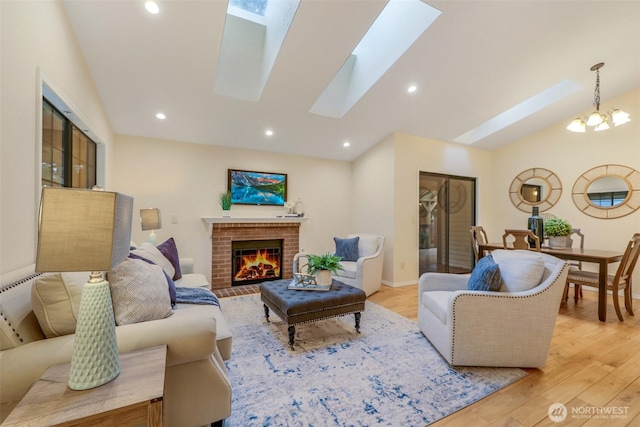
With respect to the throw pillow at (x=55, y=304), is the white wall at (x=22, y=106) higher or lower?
higher

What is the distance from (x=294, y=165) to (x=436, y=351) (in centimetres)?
372

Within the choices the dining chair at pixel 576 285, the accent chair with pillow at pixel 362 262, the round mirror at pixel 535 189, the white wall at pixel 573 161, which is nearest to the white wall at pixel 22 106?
the accent chair with pillow at pixel 362 262

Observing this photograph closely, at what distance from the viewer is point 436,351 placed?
233cm

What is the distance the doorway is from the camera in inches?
191

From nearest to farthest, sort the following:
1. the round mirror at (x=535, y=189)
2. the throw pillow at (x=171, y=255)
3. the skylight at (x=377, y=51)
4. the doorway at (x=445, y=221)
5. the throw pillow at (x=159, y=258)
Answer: the throw pillow at (x=159, y=258) → the skylight at (x=377, y=51) → the throw pillow at (x=171, y=255) → the round mirror at (x=535, y=189) → the doorway at (x=445, y=221)

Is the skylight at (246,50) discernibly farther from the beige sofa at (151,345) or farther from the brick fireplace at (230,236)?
the beige sofa at (151,345)

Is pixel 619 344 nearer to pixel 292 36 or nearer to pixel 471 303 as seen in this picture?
pixel 471 303

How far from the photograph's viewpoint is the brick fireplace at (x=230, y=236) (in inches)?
168

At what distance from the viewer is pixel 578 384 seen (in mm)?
1876

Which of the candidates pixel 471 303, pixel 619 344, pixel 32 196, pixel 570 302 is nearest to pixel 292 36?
pixel 32 196

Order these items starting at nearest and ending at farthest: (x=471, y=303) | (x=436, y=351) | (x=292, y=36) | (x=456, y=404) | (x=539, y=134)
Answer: (x=456, y=404), (x=471, y=303), (x=436, y=351), (x=292, y=36), (x=539, y=134)

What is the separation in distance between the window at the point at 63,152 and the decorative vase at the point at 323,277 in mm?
2375

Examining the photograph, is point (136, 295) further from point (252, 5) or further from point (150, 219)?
point (252, 5)

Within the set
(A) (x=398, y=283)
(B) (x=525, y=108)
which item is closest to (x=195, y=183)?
(A) (x=398, y=283)
